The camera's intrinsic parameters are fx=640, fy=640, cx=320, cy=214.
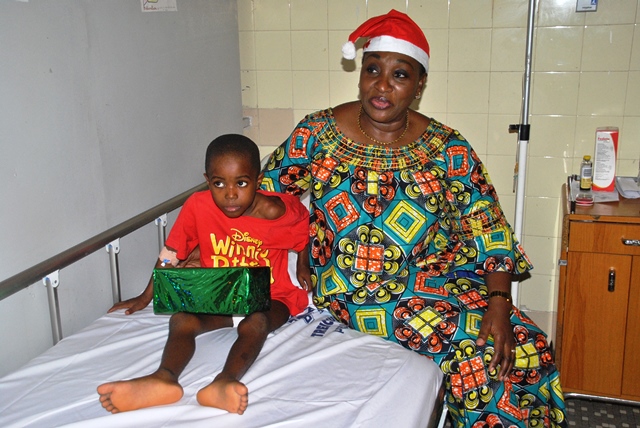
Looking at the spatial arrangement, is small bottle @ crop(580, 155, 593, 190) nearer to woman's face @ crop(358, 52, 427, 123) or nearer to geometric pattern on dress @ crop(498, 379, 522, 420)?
woman's face @ crop(358, 52, 427, 123)

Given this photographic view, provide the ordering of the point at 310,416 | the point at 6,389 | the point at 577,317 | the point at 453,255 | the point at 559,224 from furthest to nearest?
the point at 559,224, the point at 577,317, the point at 453,255, the point at 6,389, the point at 310,416

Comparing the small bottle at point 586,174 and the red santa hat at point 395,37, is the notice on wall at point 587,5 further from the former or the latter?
the red santa hat at point 395,37

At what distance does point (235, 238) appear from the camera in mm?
2064

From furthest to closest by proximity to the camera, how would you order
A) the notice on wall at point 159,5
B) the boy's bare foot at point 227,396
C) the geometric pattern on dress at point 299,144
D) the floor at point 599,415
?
the floor at point 599,415, the notice on wall at point 159,5, the geometric pattern on dress at point 299,144, the boy's bare foot at point 227,396

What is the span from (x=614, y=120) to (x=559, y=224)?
0.55 metres

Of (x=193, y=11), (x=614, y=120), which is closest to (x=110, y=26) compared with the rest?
(x=193, y=11)

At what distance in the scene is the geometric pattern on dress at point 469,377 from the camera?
1.87 m

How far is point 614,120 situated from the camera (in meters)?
2.92

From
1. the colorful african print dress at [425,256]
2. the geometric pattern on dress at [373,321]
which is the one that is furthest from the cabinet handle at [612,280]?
the geometric pattern on dress at [373,321]

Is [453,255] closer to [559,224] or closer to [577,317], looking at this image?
[577,317]

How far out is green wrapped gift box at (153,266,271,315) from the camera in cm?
185

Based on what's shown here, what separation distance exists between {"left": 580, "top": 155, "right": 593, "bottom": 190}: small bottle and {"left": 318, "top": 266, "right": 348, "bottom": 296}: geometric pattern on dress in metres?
1.33

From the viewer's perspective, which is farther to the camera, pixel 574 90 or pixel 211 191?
pixel 574 90

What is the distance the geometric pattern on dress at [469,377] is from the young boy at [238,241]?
1.83 feet
